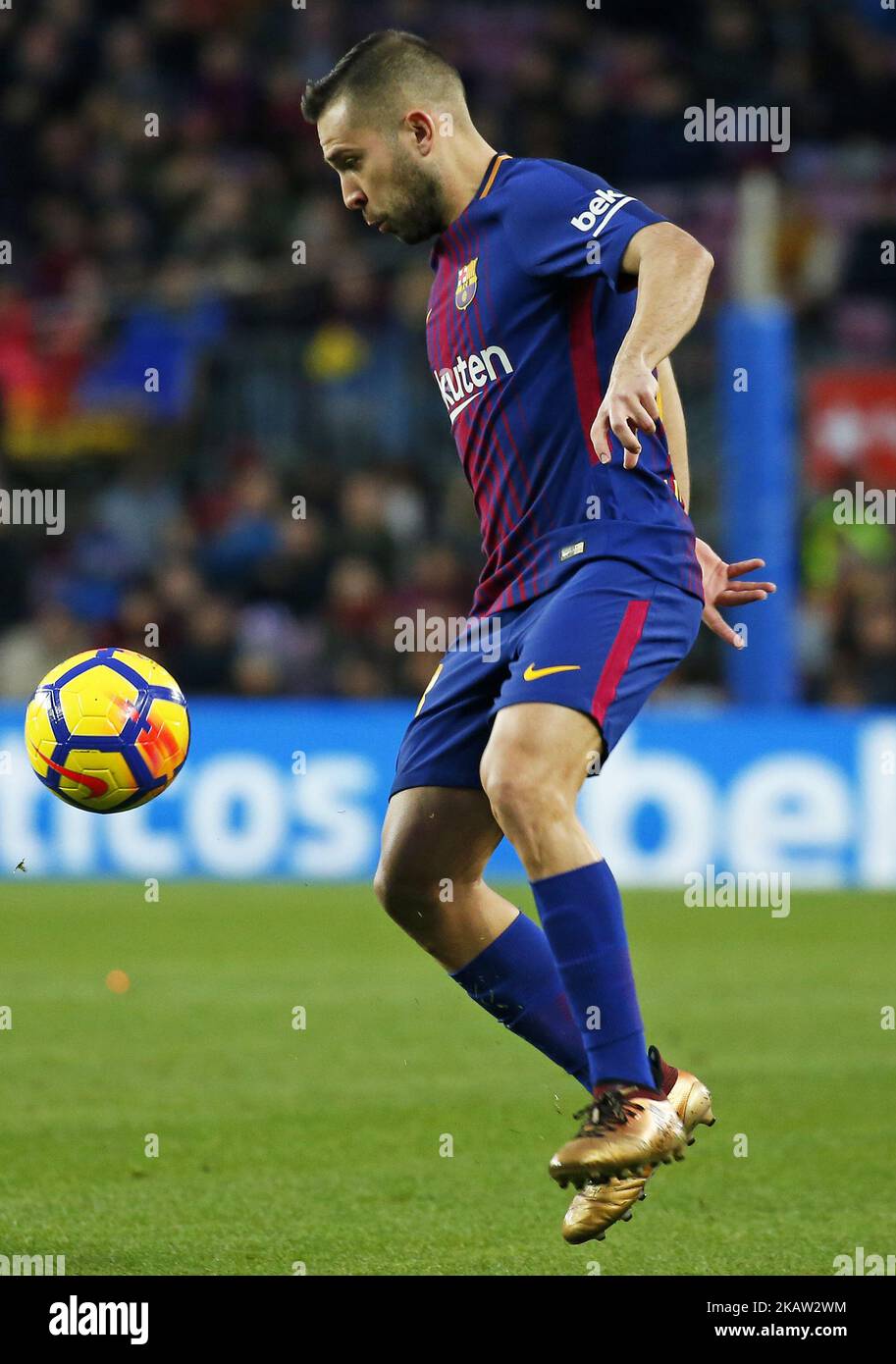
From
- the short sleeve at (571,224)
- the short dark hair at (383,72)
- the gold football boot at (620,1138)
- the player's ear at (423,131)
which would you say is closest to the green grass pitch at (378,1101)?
the gold football boot at (620,1138)

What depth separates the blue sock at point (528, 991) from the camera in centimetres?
449

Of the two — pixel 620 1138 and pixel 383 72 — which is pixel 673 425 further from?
pixel 620 1138

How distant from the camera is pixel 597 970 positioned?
13.0 ft

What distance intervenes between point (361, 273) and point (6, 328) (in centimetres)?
249

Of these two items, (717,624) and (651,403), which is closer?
(651,403)

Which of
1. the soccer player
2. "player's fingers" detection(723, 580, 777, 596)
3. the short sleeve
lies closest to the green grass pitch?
the soccer player

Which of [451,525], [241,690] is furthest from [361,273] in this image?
[241,690]

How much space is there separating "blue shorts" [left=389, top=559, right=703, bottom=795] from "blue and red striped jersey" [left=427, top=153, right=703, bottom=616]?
6 cm

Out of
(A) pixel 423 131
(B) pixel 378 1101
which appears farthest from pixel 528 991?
(A) pixel 423 131

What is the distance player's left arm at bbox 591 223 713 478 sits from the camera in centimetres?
381

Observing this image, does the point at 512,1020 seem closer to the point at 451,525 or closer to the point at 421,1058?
the point at 421,1058

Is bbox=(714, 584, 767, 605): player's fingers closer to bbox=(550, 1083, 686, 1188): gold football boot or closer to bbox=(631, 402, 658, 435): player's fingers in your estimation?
bbox=(631, 402, 658, 435): player's fingers

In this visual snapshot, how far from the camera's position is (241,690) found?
1308cm

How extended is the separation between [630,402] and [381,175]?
0.95 m
